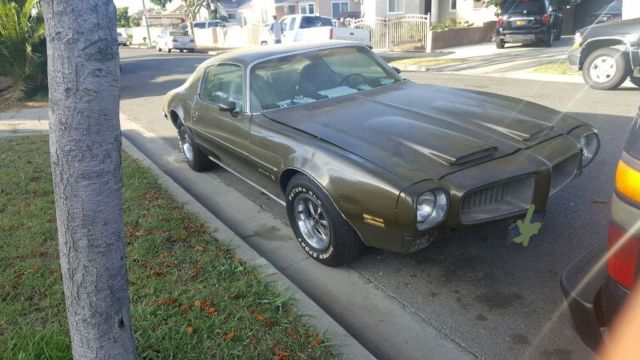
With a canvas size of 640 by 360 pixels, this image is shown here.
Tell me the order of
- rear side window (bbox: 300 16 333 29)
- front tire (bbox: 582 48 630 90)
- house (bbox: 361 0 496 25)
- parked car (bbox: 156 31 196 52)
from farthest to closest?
parked car (bbox: 156 31 196 52)
house (bbox: 361 0 496 25)
rear side window (bbox: 300 16 333 29)
front tire (bbox: 582 48 630 90)

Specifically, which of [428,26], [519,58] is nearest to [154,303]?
[519,58]

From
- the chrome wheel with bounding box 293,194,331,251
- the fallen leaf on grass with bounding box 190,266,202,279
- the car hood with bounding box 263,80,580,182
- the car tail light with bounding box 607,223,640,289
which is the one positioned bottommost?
the fallen leaf on grass with bounding box 190,266,202,279

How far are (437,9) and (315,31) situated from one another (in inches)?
463

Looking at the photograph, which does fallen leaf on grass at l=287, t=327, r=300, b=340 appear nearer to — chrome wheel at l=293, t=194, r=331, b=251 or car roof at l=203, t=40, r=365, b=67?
chrome wheel at l=293, t=194, r=331, b=251

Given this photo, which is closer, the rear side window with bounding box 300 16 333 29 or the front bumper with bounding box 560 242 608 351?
the front bumper with bounding box 560 242 608 351

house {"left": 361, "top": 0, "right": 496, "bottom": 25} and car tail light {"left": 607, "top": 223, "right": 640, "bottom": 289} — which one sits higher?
house {"left": 361, "top": 0, "right": 496, "bottom": 25}

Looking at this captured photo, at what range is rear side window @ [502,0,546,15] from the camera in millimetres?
17591

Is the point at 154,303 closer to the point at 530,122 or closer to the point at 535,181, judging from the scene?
the point at 535,181

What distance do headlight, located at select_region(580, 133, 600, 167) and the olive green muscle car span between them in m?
0.01

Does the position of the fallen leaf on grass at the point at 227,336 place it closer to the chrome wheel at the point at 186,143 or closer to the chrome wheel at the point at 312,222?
the chrome wheel at the point at 312,222

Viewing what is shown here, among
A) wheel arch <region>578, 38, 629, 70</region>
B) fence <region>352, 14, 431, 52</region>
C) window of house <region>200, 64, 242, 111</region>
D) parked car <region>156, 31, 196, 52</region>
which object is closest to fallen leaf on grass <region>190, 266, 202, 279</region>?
window of house <region>200, 64, 242, 111</region>

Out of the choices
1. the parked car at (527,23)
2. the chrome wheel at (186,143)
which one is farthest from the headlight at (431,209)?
the parked car at (527,23)

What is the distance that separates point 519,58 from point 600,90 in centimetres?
655

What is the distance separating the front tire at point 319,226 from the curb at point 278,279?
0.36m
